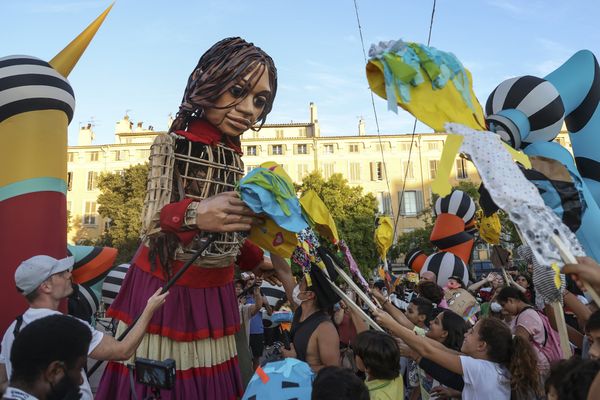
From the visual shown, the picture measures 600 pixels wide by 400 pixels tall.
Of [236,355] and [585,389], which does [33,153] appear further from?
[585,389]

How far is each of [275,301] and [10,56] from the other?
5.11 m

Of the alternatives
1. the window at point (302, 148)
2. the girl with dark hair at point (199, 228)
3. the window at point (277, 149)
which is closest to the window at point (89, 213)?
the window at point (277, 149)

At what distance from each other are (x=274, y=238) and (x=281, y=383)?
867 mm

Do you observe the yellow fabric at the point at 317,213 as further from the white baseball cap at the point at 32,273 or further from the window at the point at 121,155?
the window at the point at 121,155

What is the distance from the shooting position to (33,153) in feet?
10.4

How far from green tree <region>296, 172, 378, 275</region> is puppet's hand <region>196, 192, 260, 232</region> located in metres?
20.9

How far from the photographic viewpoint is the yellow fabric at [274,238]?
103 inches

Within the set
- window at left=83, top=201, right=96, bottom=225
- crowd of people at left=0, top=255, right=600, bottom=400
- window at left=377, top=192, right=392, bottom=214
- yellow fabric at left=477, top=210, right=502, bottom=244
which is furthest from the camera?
window at left=83, top=201, right=96, bottom=225

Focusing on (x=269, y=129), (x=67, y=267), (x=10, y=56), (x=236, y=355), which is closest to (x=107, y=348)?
(x=67, y=267)

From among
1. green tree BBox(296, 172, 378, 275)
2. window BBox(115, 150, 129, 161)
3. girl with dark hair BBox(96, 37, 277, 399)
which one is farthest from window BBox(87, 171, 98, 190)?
girl with dark hair BBox(96, 37, 277, 399)

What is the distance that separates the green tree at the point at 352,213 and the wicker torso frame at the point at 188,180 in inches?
806

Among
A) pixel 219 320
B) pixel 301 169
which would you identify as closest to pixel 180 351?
pixel 219 320

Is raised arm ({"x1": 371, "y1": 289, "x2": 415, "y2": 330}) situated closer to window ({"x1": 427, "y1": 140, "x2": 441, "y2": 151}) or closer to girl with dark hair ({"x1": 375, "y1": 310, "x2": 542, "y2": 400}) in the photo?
girl with dark hair ({"x1": 375, "y1": 310, "x2": 542, "y2": 400})

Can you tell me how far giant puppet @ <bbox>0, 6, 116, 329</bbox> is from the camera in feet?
9.94
